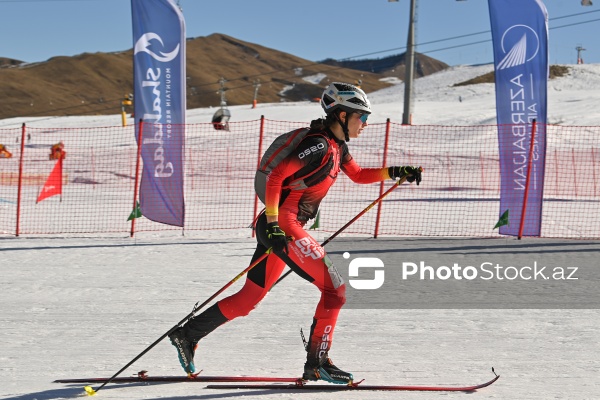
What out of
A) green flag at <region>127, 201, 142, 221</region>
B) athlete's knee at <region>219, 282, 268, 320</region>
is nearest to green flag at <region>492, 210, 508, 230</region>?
green flag at <region>127, 201, 142, 221</region>

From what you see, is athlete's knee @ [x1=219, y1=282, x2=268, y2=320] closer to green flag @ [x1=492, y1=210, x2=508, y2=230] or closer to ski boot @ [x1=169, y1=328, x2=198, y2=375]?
ski boot @ [x1=169, y1=328, x2=198, y2=375]

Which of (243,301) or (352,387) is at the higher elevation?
(243,301)

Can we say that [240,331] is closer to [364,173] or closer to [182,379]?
[182,379]

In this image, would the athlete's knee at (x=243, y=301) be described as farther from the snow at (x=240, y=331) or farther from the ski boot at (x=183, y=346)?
the snow at (x=240, y=331)

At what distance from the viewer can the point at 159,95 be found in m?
12.0

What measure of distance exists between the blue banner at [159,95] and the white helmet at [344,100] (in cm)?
768

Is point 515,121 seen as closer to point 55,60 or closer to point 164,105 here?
point 164,105

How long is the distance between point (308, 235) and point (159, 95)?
26.0 feet

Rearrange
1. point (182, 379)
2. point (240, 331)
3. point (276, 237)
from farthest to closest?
1. point (240, 331)
2. point (182, 379)
3. point (276, 237)

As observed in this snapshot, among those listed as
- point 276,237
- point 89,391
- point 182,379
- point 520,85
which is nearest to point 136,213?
point 520,85

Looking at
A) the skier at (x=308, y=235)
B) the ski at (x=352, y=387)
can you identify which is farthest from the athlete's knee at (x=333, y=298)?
the ski at (x=352, y=387)

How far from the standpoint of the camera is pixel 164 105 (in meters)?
12.1

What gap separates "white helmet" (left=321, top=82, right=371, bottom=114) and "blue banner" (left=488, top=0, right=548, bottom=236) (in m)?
7.87

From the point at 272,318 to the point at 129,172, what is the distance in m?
23.2
